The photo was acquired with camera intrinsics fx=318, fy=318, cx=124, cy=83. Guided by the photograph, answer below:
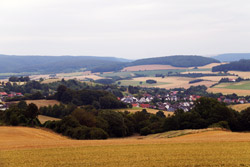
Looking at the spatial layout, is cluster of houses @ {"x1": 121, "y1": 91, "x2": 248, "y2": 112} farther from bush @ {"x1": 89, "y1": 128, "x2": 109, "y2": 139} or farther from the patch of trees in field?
bush @ {"x1": 89, "y1": 128, "x2": 109, "y2": 139}

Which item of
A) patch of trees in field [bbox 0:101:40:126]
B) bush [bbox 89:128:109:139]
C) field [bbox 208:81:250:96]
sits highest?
patch of trees in field [bbox 0:101:40:126]

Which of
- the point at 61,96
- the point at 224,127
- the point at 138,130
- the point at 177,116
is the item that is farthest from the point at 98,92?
the point at 224,127

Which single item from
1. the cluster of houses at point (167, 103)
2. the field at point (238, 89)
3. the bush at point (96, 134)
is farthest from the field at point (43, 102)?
the field at point (238, 89)

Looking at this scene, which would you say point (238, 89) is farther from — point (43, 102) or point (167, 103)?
point (43, 102)

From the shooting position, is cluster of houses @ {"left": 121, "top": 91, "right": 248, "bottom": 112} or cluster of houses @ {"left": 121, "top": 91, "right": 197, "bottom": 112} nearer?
cluster of houses @ {"left": 121, "top": 91, "right": 197, "bottom": 112}

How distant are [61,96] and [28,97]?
13554 millimetres

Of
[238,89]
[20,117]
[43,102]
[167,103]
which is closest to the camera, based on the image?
[20,117]

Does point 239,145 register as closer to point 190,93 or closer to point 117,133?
point 117,133

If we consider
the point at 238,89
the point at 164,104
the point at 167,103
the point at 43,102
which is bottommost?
the point at 167,103

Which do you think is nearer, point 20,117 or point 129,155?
point 129,155

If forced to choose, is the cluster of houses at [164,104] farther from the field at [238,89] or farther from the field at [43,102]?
the field at [43,102]

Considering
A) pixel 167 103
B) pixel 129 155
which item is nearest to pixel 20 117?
pixel 129 155

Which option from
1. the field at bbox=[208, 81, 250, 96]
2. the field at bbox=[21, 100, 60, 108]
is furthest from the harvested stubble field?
the field at bbox=[208, 81, 250, 96]

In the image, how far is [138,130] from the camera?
8075 centimetres
